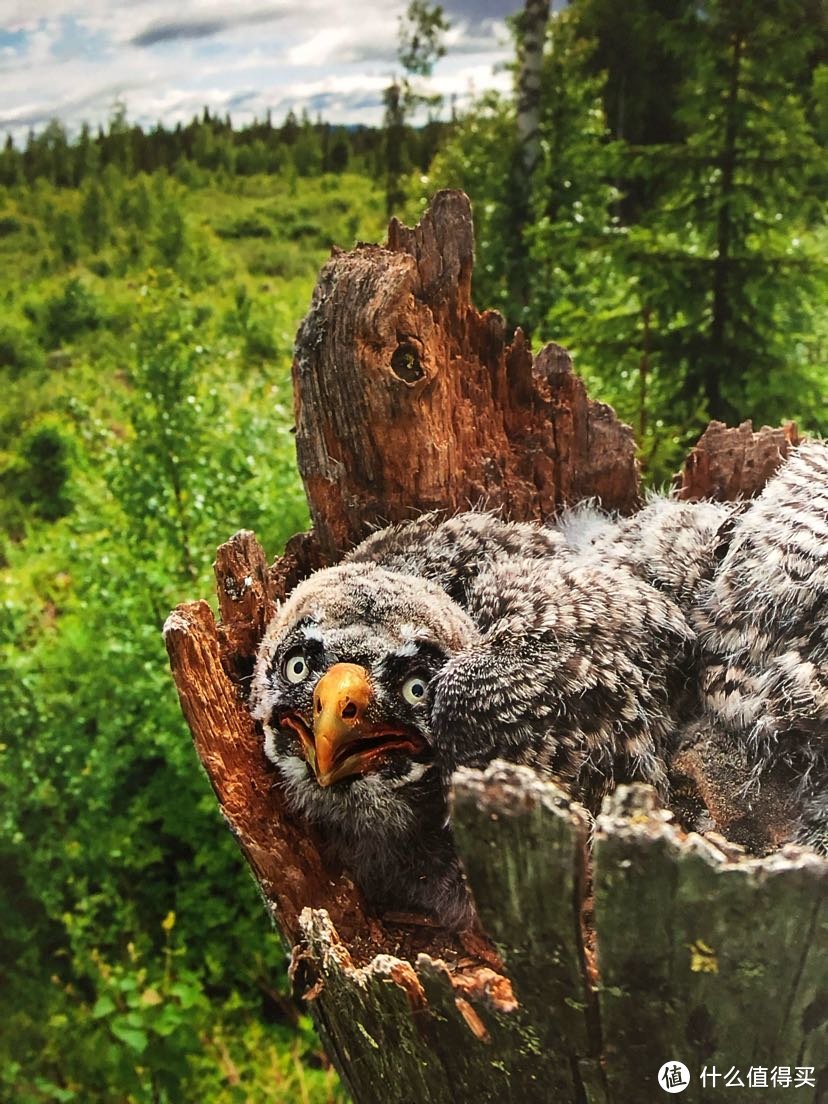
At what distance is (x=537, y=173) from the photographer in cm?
553

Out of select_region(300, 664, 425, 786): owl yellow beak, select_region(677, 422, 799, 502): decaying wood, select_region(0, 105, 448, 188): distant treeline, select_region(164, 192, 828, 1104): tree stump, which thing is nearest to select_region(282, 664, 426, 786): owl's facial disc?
select_region(300, 664, 425, 786): owl yellow beak

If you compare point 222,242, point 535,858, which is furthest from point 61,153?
point 535,858

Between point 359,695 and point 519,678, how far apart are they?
1.07 feet

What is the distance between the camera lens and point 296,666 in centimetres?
190

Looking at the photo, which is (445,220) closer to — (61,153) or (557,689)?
(557,689)

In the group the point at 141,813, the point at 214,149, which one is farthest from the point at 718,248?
the point at 214,149

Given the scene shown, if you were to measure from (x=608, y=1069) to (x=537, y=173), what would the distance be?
5273 millimetres

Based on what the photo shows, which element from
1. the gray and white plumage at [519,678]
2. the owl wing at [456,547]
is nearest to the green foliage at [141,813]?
the owl wing at [456,547]

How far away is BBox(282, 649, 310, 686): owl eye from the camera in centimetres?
188

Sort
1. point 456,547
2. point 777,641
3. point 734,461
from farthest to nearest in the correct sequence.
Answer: point 734,461 → point 456,547 → point 777,641

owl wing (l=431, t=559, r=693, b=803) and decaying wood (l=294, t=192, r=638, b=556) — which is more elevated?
decaying wood (l=294, t=192, r=638, b=556)

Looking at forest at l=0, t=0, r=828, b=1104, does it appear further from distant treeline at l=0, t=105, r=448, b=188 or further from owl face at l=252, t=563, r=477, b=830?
owl face at l=252, t=563, r=477, b=830

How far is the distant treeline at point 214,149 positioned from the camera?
22.5 ft

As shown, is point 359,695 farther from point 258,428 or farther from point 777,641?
point 258,428
